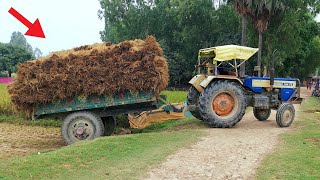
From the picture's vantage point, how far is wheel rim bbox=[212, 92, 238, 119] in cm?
1181

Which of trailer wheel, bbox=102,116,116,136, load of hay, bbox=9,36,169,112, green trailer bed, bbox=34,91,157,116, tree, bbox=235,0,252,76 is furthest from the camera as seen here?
tree, bbox=235,0,252,76

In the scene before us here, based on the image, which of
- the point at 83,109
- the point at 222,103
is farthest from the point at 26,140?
the point at 222,103

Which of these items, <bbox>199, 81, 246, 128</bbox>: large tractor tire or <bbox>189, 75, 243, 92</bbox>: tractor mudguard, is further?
<bbox>189, 75, 243, 92</bbox>: tractor mudguard

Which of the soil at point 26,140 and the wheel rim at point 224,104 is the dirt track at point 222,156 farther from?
the soil at point 26,140

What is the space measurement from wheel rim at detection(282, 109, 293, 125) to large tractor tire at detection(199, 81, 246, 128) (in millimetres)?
1466

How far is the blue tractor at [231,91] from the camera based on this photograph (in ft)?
38.3

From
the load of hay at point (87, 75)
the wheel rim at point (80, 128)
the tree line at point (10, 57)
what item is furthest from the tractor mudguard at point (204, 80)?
the tree line at point (10, 57)

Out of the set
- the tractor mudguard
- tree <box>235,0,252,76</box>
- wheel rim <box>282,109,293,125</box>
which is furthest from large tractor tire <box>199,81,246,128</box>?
tree <box>235,0,252,76</box>

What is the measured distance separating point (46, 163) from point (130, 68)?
4.27m

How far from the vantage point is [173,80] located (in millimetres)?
42688

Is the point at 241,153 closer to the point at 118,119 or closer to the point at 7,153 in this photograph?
the point at 7,153

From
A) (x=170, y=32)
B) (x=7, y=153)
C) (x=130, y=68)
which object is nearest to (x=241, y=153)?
(x=130, y=68)

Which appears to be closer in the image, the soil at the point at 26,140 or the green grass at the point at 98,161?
the green grass at the point at 98,161

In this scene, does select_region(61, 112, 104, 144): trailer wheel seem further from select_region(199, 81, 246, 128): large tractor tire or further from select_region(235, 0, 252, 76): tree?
select_region(235, 0, 252, 76): tree
